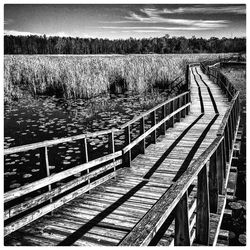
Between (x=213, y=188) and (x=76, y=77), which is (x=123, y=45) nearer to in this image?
(x=76, y=77)

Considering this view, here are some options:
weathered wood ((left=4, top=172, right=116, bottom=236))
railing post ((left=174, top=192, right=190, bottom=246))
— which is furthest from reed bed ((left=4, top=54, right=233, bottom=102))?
railing post ((left=174, top=192, right=190, bottom=246))

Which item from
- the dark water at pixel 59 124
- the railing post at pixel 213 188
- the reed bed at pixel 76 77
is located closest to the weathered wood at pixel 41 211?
the dark water at pixel 59 124

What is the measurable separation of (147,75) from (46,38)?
8737cm

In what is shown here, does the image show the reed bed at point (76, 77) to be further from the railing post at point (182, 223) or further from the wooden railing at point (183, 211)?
the railing post at point (182, 223)

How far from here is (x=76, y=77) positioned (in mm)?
18031

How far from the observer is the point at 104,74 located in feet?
63.5

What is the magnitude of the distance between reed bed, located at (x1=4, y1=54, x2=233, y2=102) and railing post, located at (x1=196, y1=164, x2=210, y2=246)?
545 inches

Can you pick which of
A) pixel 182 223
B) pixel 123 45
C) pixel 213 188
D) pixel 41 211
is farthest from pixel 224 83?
pixel 123 45

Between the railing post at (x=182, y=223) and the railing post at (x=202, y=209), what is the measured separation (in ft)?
2.79

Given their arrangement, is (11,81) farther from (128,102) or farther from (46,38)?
(46,38)

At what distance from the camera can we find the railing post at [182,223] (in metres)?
2.50

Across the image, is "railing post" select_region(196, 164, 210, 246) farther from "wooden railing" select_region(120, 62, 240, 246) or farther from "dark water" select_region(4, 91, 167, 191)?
"dark water" select_region(4, 91, 167, 191)

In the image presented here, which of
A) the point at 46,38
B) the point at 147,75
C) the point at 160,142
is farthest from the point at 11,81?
the point at 46,38

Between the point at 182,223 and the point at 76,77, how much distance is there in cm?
1634
